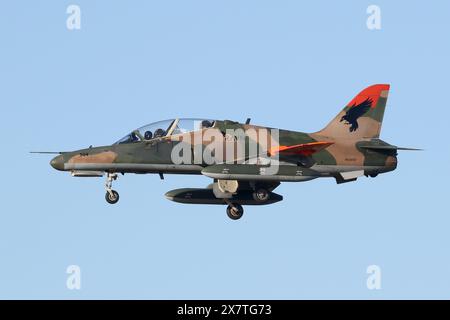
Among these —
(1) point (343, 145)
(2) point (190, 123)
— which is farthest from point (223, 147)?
(1) point (343, 145)

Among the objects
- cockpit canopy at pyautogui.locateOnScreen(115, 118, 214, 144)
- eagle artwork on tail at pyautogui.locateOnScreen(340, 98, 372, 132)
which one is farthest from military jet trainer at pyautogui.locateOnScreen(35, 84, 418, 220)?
eagle artwork on tail at pyautogui.locateOnScreen(340, 98, 372, 132)

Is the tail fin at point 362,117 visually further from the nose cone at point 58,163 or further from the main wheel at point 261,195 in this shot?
the nose cone at point 58,163

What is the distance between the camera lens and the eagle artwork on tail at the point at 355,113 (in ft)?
169

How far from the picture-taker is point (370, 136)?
5128 cm

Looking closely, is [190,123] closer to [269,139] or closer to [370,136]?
[269,139]

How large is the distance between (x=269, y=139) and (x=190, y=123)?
2877mm

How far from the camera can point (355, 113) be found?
51688mm

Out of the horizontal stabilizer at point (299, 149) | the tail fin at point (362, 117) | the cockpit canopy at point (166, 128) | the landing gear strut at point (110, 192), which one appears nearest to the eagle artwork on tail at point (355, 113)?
the tail fin at point (362, 117)

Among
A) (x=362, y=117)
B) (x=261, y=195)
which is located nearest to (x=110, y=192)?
(x=261, y=195)

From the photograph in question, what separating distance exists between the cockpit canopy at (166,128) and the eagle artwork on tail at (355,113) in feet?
17.6

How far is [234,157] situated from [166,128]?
2633 mm

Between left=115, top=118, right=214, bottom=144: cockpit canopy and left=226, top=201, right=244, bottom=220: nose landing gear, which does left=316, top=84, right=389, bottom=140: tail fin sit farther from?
left=115, top=118, right=214, bottom=144: cockpit canopy

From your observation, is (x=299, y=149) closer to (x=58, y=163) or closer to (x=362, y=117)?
(x=362, y=117)

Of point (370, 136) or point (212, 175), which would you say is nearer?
point (212, 175)
